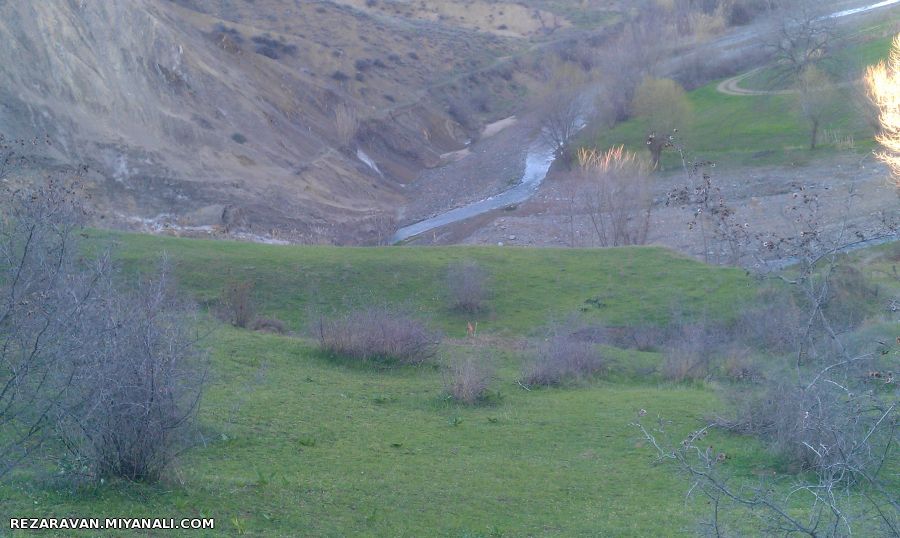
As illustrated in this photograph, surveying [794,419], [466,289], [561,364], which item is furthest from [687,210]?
[794,419]

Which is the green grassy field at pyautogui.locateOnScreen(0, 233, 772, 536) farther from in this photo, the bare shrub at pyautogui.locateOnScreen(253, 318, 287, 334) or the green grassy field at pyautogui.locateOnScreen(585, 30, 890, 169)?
the green grassy field at pyautogui.locateOnScreen(585, 30, 890, 169)

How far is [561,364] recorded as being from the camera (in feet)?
57.3

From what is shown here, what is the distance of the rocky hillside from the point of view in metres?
38.9

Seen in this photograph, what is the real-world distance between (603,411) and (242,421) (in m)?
5.98

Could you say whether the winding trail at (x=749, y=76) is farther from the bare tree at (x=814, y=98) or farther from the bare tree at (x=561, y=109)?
the bare tree at (x=561, y=109)

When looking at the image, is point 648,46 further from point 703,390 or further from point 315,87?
point 703,390

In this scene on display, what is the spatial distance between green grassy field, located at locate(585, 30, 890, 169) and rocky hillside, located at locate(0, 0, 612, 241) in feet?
53.0

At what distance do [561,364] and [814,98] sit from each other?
137 ft

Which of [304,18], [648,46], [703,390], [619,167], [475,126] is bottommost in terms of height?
[703,390]

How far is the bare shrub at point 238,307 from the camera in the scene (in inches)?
802

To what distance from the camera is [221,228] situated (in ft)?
123

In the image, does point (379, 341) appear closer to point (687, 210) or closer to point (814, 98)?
point (687, 210)

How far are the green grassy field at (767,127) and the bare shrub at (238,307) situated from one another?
34.8 metres

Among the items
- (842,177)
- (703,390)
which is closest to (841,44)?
(842,177)
